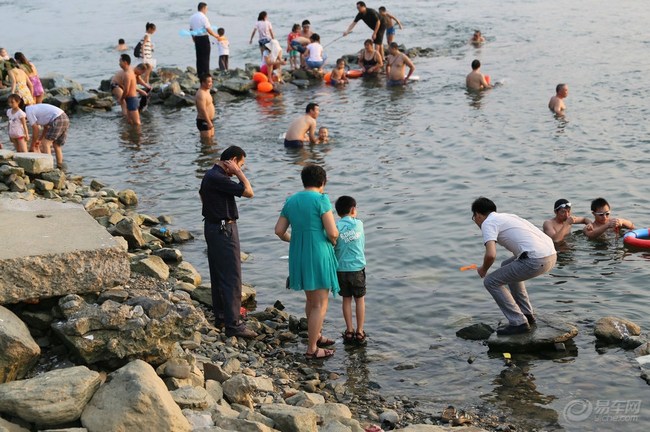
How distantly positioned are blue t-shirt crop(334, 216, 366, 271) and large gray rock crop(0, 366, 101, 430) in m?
3.49

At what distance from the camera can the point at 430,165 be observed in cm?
1706

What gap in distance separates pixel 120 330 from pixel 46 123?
10714 millimetres

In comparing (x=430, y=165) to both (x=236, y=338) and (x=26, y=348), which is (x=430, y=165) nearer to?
(x=236, y=338)

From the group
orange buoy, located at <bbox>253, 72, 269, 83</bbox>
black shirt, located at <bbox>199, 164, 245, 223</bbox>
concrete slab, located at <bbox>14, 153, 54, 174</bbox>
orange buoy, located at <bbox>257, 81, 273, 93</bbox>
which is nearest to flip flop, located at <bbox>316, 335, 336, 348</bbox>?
black shirt, located at <bbox>199, 164, 245, 223</bbox>

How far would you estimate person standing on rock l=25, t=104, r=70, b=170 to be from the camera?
646 inches

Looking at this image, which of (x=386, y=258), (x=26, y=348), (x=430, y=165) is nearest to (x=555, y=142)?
(x=430, y=165)

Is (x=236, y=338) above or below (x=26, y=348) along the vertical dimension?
below

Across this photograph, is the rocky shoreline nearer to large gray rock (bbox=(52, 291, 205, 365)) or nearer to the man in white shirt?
large gray rock (bbox=(52, 291, 205, 365))

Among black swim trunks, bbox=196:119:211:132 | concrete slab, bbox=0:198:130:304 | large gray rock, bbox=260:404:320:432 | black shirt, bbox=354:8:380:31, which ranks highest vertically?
black shirt, bbox=354:8:380:31

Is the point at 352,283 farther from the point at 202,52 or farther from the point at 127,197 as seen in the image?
the point at 202,52

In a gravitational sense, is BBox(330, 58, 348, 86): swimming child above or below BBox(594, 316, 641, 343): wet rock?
above

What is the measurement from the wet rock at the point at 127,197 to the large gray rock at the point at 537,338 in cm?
796

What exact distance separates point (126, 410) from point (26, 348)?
1.11 m

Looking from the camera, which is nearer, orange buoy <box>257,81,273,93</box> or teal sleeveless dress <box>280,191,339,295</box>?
teal sleeveless dress <box>280,191,339,295</box>
